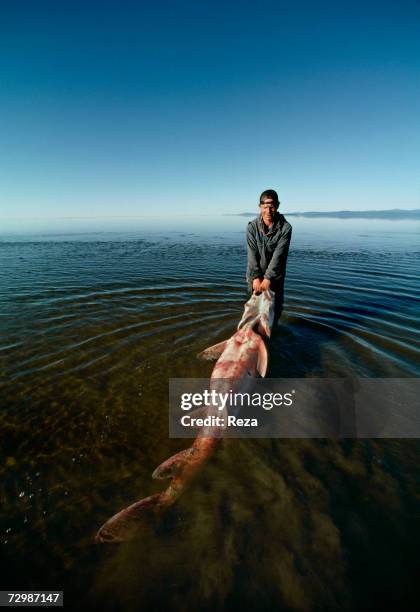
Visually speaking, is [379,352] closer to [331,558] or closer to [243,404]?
[243,404]

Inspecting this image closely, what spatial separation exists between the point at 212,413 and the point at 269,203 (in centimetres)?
513

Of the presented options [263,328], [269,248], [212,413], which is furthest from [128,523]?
[269,248]

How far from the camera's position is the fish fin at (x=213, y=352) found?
6.88 m

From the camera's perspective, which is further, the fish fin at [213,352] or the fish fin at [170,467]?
the fish fin at [213,352]

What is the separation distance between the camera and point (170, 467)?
13.9 ft

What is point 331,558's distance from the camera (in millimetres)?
3223

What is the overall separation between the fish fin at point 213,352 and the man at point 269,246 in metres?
1.81

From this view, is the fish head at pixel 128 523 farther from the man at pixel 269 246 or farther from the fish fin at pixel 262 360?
the man at pixel 269 246

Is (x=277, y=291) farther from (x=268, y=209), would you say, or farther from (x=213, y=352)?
(x=213, y=352)

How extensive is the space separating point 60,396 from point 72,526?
2769 millimetres

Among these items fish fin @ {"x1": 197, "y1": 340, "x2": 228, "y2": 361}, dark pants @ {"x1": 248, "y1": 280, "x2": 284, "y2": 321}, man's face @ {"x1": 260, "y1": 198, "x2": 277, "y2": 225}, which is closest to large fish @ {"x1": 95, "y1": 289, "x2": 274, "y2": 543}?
fish fin @ {"x1": 197, "y1": 340, "x2": 228, "y2": 361}

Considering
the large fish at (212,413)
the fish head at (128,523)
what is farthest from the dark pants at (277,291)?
the fish head at (128,523)

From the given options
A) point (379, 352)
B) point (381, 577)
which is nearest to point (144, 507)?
point (381, 577)

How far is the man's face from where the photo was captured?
277 inches
